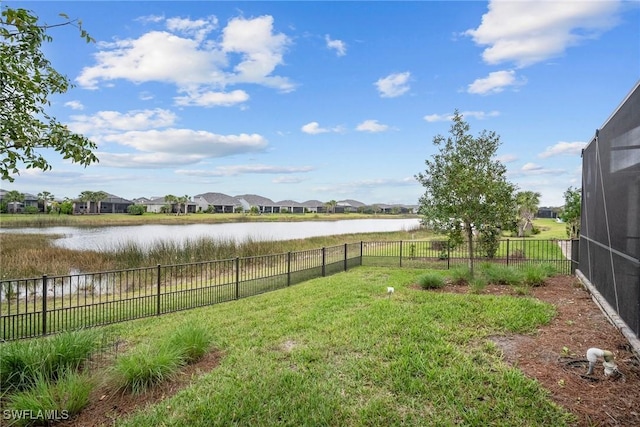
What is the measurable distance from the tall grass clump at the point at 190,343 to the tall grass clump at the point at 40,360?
919 millimetres

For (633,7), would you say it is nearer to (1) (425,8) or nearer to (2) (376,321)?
(1) (425,8)

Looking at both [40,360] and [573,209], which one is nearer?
[40,360]

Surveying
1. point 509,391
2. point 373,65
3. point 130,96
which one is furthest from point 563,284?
point 130,96

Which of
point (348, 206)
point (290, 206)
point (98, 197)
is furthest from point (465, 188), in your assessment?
point (348, 206)

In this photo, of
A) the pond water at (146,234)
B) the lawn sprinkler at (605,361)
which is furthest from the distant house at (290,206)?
the lawn sprinkler at (605,361)

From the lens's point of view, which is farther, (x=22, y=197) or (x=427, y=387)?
(x=22, y=197)

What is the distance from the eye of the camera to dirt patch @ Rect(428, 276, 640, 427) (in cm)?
292

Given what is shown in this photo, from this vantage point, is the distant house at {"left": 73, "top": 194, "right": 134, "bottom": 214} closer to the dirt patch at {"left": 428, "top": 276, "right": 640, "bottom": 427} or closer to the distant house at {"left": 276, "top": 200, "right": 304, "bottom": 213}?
the distant house at {"left": 276, "top": 200, "right": 304, "bottom": 213}

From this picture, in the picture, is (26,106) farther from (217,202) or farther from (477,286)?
(217,202)

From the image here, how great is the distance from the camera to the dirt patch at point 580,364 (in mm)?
2920

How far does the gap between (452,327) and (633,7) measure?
19.2 ft

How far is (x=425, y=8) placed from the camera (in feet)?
27.9

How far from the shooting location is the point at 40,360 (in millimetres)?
3498

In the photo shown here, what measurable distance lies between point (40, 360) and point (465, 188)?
843 cm
